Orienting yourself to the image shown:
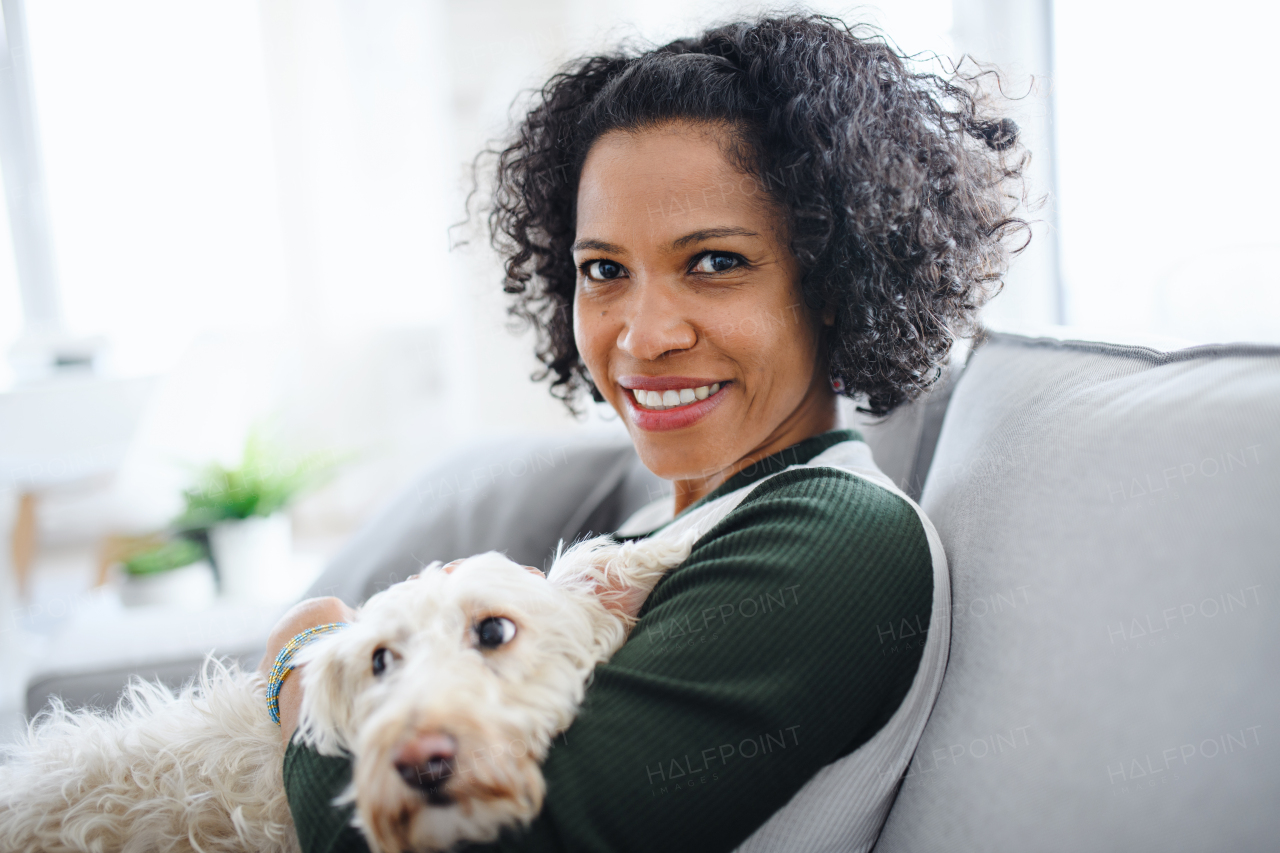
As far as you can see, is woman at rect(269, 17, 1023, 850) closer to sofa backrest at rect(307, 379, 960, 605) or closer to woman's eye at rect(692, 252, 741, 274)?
woman's eye at rect(692, 252, 741, 274)

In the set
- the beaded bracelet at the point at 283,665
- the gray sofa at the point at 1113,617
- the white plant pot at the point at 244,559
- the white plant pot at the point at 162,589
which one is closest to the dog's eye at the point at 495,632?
the beaded bracelet at the point at 283,665

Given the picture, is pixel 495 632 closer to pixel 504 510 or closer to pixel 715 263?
pixel 715 263

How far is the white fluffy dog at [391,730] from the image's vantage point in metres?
0.66

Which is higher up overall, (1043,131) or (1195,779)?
(1043,131)

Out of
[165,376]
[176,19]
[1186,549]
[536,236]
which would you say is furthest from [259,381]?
[1186,549]

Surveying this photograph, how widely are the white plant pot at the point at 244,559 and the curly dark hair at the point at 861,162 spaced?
236cm

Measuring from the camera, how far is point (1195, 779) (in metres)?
0.62

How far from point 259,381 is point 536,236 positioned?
3.95 meters

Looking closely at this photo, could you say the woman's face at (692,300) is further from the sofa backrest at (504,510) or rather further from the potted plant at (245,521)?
the potted plant at (245,521)

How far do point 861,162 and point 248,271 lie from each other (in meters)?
4.84

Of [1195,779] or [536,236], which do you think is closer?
[1195,779]

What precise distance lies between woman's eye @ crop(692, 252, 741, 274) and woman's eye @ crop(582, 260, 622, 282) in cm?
15

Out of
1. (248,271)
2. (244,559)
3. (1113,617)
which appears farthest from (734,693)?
(248,271)

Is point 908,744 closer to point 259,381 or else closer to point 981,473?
point 981,473
